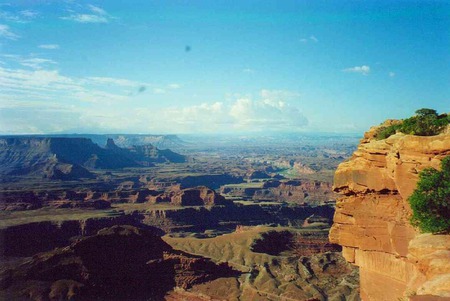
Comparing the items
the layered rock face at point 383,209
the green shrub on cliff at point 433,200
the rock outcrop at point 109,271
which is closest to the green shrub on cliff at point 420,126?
the layered rock face at point 383,209

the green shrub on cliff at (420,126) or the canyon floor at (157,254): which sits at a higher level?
the green shrub on cliff at (420,126)

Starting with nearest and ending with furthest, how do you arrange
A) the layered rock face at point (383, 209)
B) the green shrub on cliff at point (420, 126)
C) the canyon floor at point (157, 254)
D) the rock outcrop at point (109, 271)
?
the layered rock face at point (383, 209) → the green shrub on cliff at point (420, 126) → the rock outcrop at point (109, 271) → the canyon floor at point (157, 254)

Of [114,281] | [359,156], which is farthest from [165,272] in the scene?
[359,156]

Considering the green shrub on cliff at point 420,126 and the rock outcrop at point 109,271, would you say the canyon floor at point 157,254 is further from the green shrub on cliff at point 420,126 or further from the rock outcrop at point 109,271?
the green shrub on cliff at point 420,126

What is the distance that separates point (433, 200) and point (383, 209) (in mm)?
5036

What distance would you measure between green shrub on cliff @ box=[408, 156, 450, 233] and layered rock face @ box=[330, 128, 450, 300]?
0.72 meters

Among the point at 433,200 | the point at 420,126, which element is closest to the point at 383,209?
the point at 433,200

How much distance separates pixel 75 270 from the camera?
6406 cm

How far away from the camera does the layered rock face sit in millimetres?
22594

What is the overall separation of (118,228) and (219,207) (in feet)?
250

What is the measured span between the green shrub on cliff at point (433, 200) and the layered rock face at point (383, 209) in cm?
72

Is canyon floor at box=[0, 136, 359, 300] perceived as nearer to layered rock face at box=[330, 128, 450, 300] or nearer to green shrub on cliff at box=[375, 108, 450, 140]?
layered rock face at box=[330, 128, 450, 300]

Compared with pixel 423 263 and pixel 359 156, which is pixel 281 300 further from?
pixel 423 263

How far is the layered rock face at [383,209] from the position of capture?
74.1 ft
